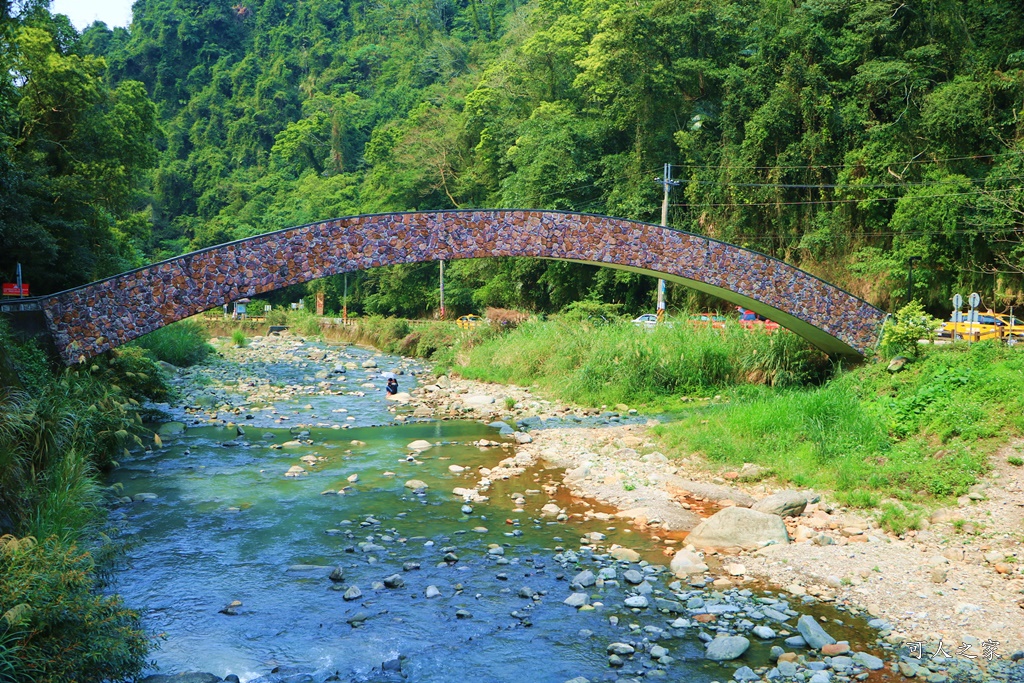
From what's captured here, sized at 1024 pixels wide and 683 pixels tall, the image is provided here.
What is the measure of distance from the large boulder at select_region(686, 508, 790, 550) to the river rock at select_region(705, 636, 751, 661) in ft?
7.80

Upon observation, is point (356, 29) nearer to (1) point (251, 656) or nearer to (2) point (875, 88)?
(2) point (875, 88)

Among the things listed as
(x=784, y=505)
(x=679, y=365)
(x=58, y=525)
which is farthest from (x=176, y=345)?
(x=784, y=505)

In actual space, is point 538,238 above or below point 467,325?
above

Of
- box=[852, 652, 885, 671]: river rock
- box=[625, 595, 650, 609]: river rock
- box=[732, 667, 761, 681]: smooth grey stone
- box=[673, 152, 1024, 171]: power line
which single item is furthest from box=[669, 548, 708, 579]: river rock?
box=[673, 152, 1024, 171]: power line

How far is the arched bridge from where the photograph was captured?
13234 millimetres

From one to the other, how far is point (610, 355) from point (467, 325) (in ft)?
40.0

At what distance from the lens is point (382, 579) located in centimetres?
829

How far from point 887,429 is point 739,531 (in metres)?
4.18

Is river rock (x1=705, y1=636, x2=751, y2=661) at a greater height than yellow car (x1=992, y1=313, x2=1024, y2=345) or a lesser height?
lesser

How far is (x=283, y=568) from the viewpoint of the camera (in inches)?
340

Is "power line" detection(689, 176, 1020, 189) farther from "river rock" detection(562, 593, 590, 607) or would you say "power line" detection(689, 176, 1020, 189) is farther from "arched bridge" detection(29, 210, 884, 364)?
"river rock" detection(562, 593, 590, 607)

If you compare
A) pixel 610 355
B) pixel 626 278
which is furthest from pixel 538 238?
pixel 626 278

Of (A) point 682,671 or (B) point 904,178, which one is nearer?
(A) point 682,671

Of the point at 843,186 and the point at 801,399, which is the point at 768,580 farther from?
the point at 843,186
